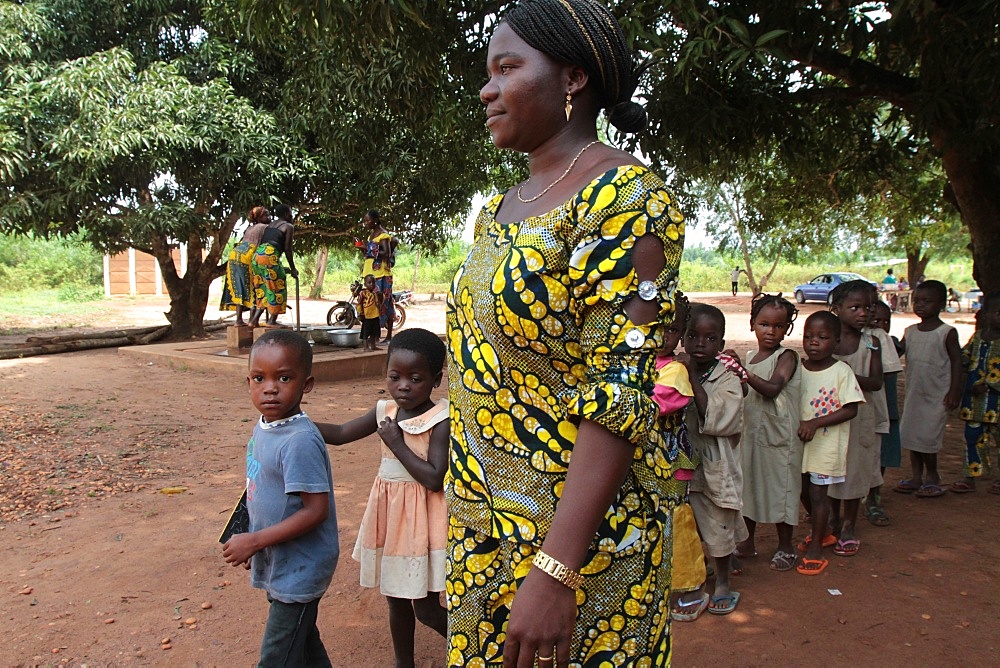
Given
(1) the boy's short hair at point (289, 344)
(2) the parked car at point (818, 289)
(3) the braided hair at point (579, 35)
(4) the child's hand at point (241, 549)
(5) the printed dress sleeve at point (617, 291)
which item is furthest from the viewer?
(2) the parked car at point (818, 289)

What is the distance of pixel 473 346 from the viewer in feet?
4.16

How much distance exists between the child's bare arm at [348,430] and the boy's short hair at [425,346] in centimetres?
24

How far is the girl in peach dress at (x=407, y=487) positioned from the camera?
2.50 metres

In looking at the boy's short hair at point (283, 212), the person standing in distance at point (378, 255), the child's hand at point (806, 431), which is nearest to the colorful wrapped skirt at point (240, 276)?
the boy's short hair at point (283, 212)

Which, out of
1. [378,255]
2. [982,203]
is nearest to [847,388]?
[982,203]

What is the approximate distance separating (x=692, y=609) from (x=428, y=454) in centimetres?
150

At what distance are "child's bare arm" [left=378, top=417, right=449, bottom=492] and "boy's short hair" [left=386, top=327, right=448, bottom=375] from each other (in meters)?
0.21

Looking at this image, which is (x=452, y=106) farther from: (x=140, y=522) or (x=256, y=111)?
(x=256, y=111)

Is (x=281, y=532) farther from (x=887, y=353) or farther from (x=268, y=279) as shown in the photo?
(x=268, y=279)

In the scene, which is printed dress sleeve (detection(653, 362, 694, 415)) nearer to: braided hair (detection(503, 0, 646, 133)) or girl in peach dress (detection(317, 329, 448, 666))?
girl in peach dress (detection(317, 329, 448, 666))

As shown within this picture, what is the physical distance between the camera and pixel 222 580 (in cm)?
351

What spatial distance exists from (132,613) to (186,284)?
10.9m

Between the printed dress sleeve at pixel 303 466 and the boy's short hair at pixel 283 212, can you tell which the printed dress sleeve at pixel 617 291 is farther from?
the boy's short hair at pixel 283 212

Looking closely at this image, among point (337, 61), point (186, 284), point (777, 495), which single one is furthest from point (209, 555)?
point (186, 284)
